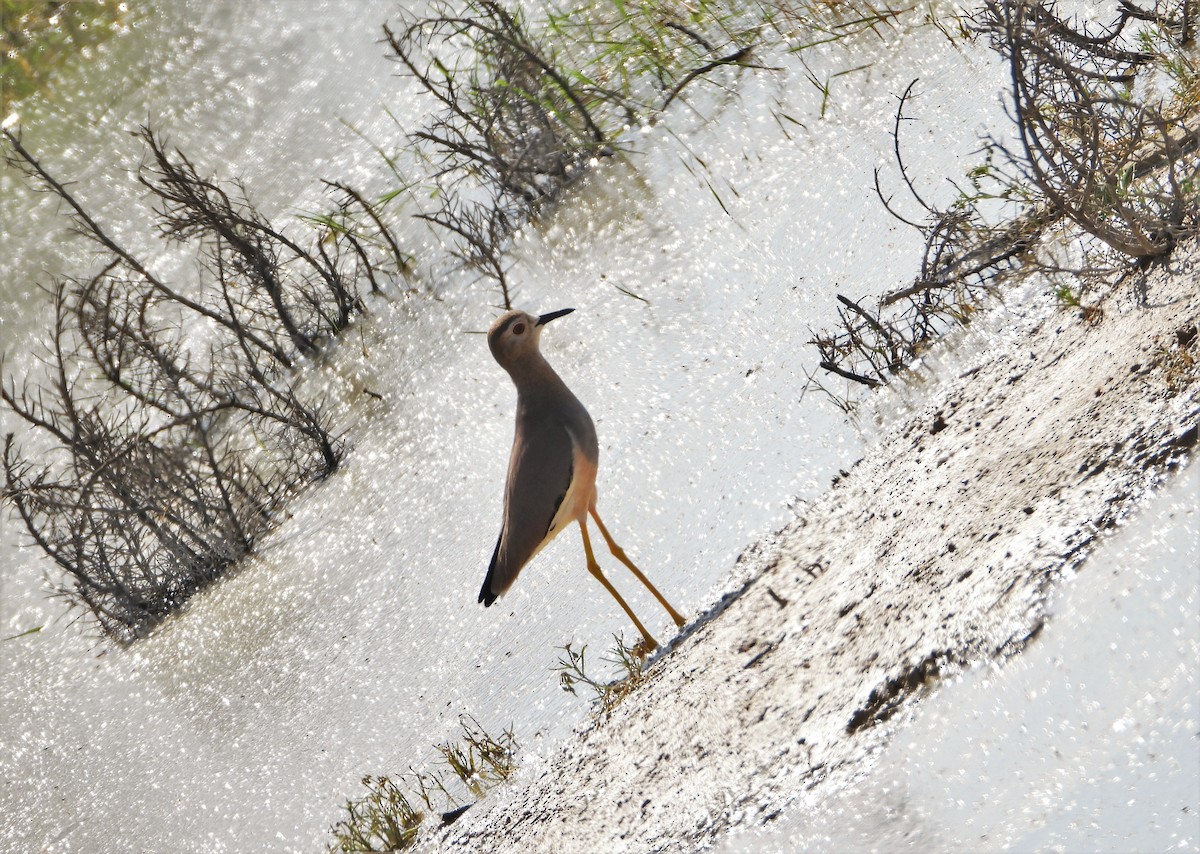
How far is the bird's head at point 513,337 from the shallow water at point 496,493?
0.88m

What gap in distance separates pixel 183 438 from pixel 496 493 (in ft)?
6.67

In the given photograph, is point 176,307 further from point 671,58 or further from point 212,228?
point 671,58

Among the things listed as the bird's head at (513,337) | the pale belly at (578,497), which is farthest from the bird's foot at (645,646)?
the bird's head at (513,337)

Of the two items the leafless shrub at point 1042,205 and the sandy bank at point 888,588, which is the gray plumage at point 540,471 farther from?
the leafless shrub at point 1042,205

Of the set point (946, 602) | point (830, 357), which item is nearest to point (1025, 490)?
point (946, 602)

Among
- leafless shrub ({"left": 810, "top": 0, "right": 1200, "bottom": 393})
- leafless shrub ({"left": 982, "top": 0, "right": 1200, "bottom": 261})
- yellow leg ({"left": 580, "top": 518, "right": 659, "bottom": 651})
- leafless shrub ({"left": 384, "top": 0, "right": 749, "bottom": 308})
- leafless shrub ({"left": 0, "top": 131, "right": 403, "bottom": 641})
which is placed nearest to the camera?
leafless shrub ({"left": 982, "top": 0, "right": 1200, "bottom": 261})

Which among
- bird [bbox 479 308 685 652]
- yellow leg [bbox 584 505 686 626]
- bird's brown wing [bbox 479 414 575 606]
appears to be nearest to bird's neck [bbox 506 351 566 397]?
bird [bbox 479 308 685 652]

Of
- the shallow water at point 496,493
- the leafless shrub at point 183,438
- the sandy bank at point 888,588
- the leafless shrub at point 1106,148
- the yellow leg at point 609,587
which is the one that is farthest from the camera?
the leafless shrub at point 183,438

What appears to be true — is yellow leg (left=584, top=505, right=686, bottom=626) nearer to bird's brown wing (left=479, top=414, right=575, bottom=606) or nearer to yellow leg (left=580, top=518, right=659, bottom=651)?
yellow leg (left=580, top=518, right=659, bottom=651)

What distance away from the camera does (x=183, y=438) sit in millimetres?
6891

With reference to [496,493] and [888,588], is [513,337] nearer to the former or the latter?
[496,493]

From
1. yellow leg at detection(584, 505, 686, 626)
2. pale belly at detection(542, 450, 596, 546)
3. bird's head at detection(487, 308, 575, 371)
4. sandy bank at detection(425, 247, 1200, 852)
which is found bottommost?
sandy bank at detection(425, 247, 1200, 852)

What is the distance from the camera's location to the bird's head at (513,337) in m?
4.99

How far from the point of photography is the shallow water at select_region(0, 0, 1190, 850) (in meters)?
5.17
